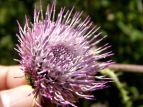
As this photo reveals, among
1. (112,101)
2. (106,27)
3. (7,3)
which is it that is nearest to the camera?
(112,101)

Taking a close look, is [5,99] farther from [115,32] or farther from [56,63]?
[115,32]

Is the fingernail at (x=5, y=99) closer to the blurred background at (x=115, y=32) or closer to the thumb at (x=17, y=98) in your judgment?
the thumb at (x=17, y=98)

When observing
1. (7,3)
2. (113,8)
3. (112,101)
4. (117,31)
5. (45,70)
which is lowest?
(112,101)

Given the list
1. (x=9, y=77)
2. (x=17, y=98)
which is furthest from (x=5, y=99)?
(x=9, y=77)

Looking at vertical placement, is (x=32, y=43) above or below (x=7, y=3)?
below

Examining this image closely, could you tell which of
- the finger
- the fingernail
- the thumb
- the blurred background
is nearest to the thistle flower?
the thumb

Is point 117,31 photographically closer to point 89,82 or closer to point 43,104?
point 89,82

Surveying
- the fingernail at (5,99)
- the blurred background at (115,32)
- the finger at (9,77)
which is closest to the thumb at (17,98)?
the fingernail at (5,99)

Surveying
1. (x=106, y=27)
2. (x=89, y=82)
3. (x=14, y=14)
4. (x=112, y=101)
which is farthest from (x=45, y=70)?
(x=14, y=14)
